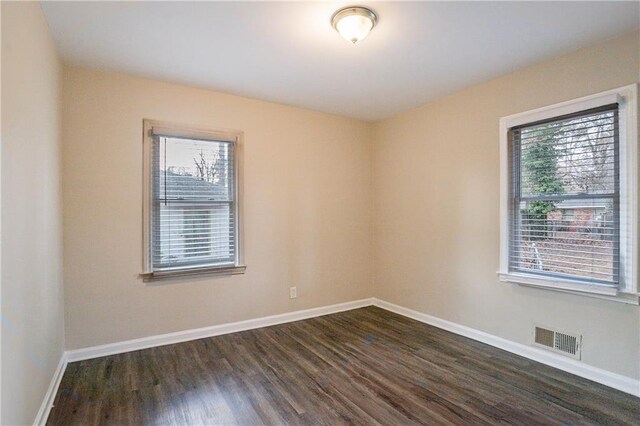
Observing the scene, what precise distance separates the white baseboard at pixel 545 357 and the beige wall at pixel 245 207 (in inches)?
48.1

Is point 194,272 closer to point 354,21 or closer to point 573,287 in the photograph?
point 354,21

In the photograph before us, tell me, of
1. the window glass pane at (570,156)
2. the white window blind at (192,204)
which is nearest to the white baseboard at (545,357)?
the window glass pane at (570,156)

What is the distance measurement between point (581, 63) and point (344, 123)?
2558mm

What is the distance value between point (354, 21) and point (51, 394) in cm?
324

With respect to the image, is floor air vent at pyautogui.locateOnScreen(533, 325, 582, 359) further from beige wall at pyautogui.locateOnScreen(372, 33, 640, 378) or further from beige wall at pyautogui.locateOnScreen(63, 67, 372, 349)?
beige wall at pyautogui.locateOnScreen(63, 67, 372, 349)

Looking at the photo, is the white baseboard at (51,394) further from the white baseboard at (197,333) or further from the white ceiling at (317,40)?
the white ceiling at (317,40)

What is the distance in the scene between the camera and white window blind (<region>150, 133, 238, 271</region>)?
10.7ft

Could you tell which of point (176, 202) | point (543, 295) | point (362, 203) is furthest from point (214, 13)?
point (543, 295)

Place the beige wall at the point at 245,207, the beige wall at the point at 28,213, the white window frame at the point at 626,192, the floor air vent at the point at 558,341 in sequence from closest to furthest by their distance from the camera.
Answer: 1. the beige wall at the point at 28,213
2. the white window frame at the point at 626,192
3. the floor air vent at the point at 558,341
4. the beige wall at the point at 245,207

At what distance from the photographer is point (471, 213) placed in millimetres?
3451

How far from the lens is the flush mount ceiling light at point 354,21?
2.11m

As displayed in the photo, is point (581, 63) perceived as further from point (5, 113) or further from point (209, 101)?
point (5, 113)

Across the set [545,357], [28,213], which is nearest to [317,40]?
[28,213]

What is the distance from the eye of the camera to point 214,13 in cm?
216
